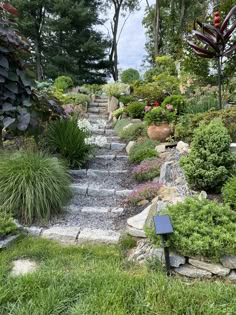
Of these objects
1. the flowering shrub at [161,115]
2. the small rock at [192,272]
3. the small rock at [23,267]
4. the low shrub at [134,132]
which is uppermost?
the flowering shrub at [161,115]

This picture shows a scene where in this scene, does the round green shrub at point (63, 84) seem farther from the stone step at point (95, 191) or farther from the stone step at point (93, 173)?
the stone step at point (95, 191)

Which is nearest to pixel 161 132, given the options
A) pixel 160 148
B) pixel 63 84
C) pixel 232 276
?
pixel 160 148

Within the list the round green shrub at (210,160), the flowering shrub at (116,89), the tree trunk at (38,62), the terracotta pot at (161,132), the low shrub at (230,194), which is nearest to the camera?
the low shrub at (230,194)

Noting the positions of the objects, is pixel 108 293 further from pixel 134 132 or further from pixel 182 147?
pixel 134 132

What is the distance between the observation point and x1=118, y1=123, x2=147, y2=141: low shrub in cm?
615

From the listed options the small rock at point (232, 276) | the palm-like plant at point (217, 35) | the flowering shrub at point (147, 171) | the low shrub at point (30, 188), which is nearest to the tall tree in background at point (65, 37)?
the palm-like plant at point (217, 35)

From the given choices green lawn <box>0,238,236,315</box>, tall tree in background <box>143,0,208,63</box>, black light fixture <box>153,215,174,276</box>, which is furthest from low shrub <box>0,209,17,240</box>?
tall tree in background <box>143,0,208,63</box>

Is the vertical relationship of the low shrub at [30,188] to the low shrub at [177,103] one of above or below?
below

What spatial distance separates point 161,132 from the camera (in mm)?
5410

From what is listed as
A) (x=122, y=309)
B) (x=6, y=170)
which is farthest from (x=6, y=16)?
(x=122, y=309)

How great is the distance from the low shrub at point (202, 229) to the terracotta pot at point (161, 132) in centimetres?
283

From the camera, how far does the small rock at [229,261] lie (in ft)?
7.47

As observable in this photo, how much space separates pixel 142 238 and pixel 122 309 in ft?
Answer: 3.47

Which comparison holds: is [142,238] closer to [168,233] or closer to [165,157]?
[168,233]
